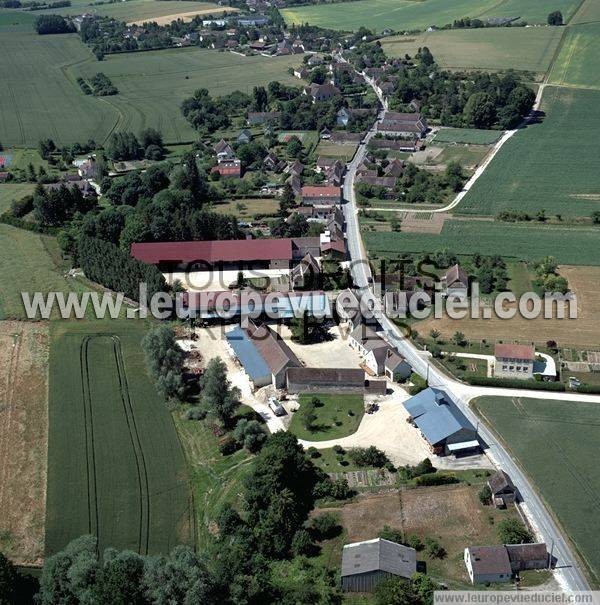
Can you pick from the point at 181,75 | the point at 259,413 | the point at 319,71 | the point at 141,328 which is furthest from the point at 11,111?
the point at 259,413

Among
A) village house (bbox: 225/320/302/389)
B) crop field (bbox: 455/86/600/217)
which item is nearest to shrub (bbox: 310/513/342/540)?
village house (bbox: 225/320/302/389)

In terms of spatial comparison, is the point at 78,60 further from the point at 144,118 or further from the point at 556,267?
the point at 556,267

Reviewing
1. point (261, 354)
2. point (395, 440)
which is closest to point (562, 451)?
point (395, 440)

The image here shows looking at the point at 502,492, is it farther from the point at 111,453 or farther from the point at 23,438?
the point at 23,438

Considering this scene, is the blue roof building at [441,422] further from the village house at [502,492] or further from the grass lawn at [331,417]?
the village house at [502,492]

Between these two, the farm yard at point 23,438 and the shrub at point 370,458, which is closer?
the farm yard at point 23,438

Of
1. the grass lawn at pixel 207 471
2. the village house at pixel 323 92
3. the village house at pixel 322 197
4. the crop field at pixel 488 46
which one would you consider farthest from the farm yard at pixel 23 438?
the crop field at pixel 488 46
